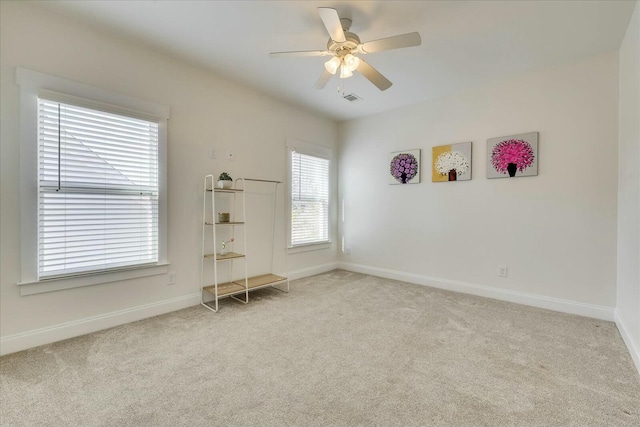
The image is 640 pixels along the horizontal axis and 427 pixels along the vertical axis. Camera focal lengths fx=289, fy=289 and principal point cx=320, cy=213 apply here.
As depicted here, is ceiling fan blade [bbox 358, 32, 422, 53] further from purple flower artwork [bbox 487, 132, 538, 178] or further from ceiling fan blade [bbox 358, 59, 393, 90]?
purple flower artwork [bbox 487, 132, 538, 178]

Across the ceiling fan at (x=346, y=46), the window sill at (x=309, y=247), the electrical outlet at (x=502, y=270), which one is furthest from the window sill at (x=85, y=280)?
the electrical outlet at (x=502, y=270)

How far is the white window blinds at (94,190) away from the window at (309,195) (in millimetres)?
2003

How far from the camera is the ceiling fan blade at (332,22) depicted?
191 cm

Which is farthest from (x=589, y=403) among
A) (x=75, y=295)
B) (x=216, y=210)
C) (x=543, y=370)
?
(x=75, y=295)

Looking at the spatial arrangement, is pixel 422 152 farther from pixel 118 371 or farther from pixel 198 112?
pixel 118 371

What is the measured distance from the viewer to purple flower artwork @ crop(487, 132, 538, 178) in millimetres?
3318

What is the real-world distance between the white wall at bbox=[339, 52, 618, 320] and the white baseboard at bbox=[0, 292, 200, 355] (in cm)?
304

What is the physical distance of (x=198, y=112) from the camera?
131 inches

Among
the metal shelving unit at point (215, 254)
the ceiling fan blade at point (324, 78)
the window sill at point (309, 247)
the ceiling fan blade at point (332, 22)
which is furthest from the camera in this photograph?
the window sill at point (309, 247)

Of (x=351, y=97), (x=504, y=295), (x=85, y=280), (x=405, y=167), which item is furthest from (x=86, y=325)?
(x=504, y=295)

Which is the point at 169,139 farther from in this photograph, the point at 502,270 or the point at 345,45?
the point at 502,270

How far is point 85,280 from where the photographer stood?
2.56m

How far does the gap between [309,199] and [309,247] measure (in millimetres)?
791

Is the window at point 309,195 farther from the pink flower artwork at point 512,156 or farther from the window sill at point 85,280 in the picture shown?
the pink flower artwork at point 512,156
